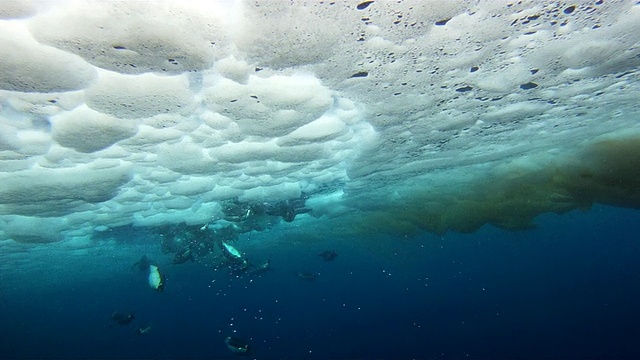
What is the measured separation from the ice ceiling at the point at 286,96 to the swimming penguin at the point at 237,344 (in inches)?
208

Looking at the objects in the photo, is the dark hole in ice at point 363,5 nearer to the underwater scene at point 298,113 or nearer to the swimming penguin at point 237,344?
the underwater scene at point 298,113

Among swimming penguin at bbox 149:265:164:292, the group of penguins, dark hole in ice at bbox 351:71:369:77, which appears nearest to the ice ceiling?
dark hole in ice at bbox 351:71:369:77

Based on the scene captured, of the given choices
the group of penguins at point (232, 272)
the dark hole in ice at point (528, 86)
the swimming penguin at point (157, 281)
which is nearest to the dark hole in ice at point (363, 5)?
the dark hole in ice at point (528, 86)

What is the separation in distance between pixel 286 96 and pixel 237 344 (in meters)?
7.04

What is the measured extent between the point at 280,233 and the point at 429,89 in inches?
1057

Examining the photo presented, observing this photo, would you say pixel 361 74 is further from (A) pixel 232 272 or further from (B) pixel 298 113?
(A) pixel 232 272

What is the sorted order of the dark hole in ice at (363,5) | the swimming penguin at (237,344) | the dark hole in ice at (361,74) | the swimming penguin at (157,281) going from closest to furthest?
the dark hole in ice at (363,5) < the dark hole in ice at (361,74) < the swimming penguin at (237,344) < the swimming penguin at (157,281)

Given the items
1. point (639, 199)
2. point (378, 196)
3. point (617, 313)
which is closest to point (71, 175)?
point (378, 196)

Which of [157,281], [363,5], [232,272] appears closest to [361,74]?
[363,5]

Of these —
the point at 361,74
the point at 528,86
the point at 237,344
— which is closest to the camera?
the point at 361,74

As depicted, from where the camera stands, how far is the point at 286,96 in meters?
7.09

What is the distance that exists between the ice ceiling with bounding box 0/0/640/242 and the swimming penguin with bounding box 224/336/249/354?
208 inches

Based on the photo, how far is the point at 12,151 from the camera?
749 cm

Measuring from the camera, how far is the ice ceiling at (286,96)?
4758 millimetres
